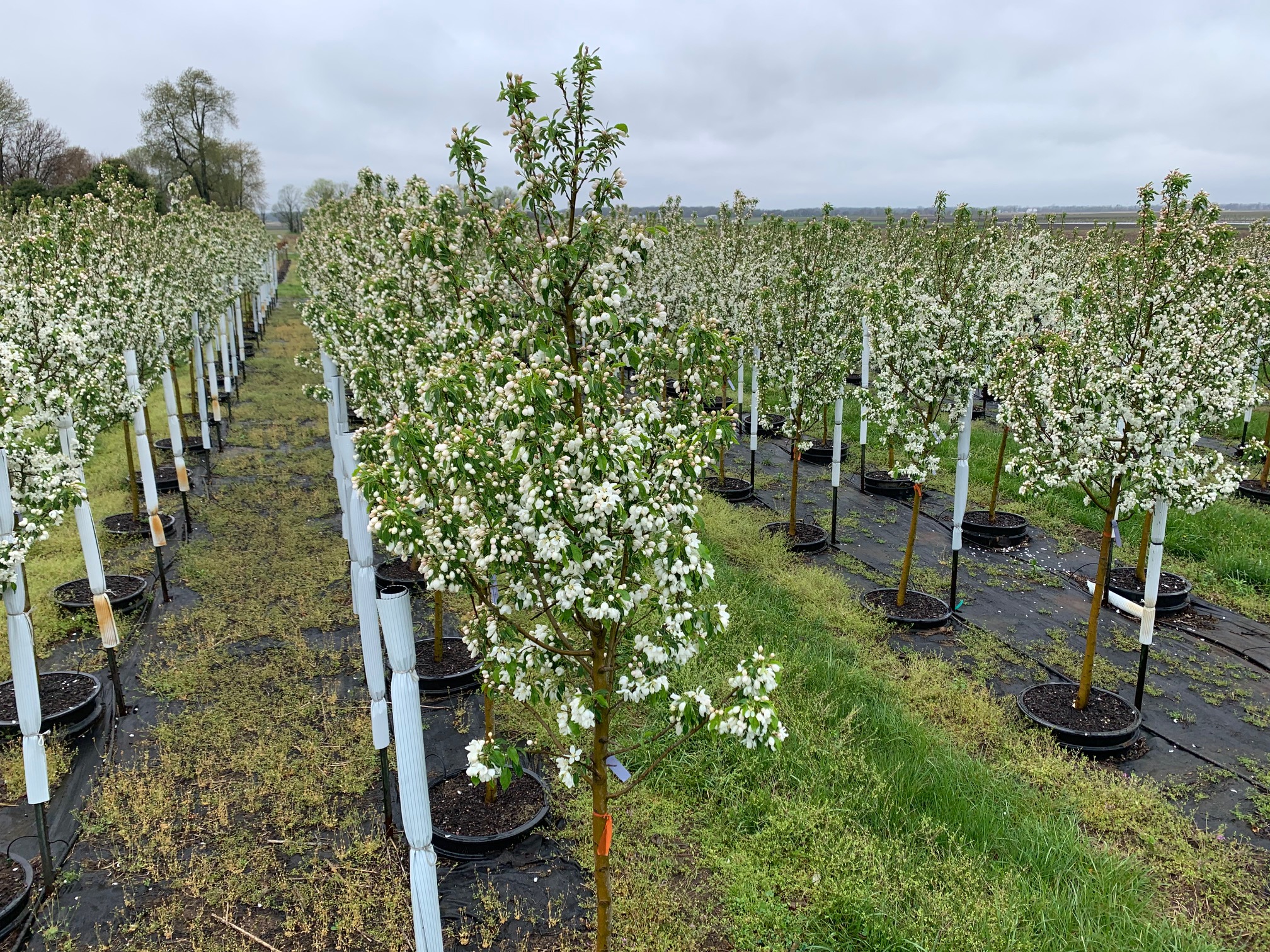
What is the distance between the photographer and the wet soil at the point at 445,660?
313 inches

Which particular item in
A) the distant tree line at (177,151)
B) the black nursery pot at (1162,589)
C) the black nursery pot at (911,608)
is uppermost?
the distant tree line at (177,151)

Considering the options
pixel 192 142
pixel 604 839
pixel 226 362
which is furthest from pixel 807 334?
pixel 192 142

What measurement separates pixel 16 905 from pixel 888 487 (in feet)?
41.8

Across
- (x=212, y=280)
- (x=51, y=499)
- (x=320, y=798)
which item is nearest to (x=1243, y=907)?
(x=320, y=798)

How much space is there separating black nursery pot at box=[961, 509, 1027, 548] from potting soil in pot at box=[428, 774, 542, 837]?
7.98 metres

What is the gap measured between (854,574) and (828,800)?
529 centimetres

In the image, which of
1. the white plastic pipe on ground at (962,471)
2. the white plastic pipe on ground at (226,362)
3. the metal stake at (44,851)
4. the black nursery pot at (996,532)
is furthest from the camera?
the white plastic pipe on ground at (226,362)

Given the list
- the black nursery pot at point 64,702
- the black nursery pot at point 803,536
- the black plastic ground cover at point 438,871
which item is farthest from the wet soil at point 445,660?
the black nursery pot at point 803,536

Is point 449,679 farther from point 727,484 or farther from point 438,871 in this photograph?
point 727,484

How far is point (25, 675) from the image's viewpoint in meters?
5.24

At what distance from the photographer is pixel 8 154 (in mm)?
42688

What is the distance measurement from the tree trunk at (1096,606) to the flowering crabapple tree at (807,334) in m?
4.55

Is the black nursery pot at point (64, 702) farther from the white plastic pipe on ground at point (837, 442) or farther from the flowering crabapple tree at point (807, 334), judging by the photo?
the white plastic pipe on ground at point (837, 442)

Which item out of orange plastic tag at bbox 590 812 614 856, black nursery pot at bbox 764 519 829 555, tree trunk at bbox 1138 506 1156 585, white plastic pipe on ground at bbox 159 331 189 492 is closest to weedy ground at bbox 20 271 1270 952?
orange plastic tag at bbox 590 812 614 856
